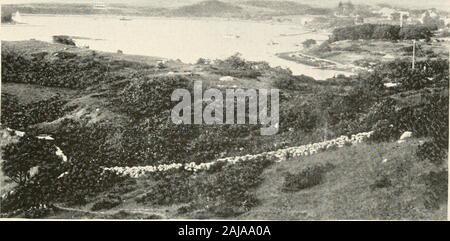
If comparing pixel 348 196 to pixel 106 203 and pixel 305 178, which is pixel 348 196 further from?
pixel 106 203

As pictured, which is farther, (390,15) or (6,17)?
(390,15)

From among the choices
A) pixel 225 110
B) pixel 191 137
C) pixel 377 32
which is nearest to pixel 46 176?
pixel 191 137

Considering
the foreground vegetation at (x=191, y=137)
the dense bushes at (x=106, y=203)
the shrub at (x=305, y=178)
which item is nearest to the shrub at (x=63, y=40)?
the foreground vegetation at (x=191, y=137)

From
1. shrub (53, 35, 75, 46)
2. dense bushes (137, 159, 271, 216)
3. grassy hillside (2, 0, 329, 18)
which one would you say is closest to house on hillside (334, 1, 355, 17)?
grassy hillside (2, 0, 329, 18)

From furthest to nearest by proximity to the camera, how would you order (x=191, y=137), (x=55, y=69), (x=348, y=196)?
(x=55, y=69) → (x=191, y=137) → (x=348, y=196)

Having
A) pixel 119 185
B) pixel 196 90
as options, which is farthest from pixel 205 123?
pixel 119 185

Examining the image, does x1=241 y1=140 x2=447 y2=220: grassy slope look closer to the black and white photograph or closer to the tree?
the black and white photograph
